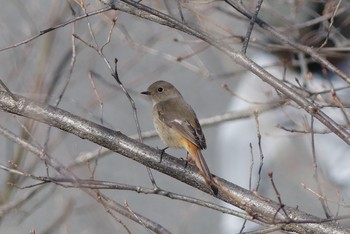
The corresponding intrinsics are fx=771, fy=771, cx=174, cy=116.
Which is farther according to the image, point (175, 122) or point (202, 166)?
point (175, 122)

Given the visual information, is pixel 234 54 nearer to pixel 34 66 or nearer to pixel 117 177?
pixel 34 66

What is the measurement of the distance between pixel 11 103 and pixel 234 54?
1024mm

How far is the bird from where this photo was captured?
4382 millimetres

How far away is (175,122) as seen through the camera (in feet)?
15.5

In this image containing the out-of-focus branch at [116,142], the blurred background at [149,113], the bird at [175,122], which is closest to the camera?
the out-of-focus branch at [116,142]

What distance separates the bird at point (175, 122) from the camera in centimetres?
438

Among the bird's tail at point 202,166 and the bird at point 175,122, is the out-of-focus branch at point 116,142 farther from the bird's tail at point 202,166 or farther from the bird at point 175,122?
the bird at point 175,122

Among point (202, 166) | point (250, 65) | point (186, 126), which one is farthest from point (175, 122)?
point (250, 65)

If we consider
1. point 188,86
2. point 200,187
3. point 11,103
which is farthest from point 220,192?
point 188,86

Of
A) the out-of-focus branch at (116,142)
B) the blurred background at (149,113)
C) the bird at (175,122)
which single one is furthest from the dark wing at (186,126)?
the blurred background at (149,113)

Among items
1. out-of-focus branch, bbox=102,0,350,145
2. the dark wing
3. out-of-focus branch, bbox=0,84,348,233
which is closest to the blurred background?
the dark wing

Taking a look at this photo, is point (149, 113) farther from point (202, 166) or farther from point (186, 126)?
point (202, 166)

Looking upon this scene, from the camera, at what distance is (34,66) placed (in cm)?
693

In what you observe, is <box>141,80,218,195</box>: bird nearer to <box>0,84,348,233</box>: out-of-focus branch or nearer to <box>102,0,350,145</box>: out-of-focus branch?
<box>0,84,348,233</box>: out-of-focus branch
